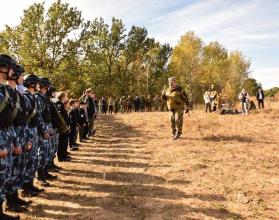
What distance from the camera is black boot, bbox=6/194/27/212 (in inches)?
276

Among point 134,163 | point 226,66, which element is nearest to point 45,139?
point 134,163

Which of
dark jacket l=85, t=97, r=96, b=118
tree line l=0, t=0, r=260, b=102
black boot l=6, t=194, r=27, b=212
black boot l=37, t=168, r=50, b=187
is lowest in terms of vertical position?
black boot l=6, t=194, r=27, b=212

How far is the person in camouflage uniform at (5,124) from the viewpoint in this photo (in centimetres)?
606

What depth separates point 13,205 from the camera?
279 inches

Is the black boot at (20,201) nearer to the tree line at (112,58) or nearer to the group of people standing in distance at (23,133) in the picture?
the group of people standing in distance at (23,133)

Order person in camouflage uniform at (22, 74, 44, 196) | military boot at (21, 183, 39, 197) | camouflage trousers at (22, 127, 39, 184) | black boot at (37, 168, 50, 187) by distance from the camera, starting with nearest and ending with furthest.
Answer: camouflage trousers at (22, 127, 39, 184)
person in camouflage uniform at (22, 74, 44, 196)
military boot at (21, 183, 39, 197)
black boot at (37, 168, 50, 187)

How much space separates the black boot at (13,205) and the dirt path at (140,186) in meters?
0.23

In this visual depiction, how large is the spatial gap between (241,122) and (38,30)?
1941 cm

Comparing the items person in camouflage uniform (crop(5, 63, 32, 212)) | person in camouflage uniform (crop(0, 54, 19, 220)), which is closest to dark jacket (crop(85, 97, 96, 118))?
person in camouflage uniform (crop(5, 63, 32, 212))

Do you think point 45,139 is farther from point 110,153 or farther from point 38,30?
point 38,30

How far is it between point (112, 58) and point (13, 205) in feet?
160

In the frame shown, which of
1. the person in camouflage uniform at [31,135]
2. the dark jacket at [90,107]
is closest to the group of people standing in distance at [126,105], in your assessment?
the dark jacket at [90,107]

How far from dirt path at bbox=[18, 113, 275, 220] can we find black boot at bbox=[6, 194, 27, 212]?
228 mm

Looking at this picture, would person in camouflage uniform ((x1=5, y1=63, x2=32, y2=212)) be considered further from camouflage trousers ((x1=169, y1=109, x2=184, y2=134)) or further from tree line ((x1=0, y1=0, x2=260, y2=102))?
tree line ((x1=0, y1=0, x2=260, y2=102))
